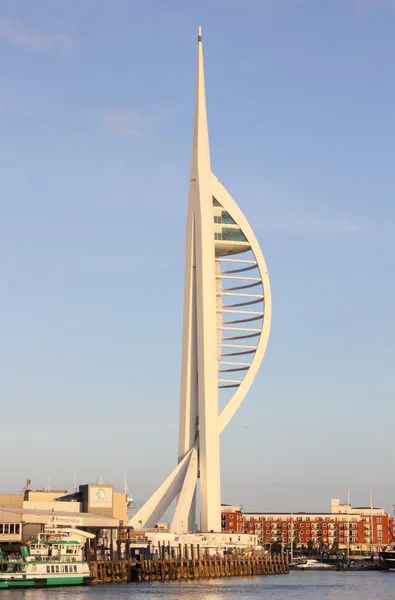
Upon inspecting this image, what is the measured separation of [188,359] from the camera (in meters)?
83.6

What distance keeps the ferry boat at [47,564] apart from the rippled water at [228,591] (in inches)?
27.6

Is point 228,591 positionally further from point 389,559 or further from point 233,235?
point 389,559

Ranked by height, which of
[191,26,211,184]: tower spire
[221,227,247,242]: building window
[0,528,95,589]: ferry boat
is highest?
[191,26,211,184]: tower spire

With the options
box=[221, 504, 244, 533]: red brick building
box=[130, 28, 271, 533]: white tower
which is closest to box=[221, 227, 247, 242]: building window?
box=[130, 28, 271, 533]: white tower

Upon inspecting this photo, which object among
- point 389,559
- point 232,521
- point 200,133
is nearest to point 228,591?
point 200,133

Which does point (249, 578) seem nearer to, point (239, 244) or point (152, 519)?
point (152, 519)

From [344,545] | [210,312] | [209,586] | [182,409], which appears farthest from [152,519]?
[344,545]

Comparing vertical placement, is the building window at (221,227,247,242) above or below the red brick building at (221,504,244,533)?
above

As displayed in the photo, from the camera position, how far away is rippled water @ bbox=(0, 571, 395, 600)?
53.4 metres

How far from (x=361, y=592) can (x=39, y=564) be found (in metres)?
20.6

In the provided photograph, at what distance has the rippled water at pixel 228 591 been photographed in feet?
175

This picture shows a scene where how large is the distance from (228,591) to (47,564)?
9.39 m

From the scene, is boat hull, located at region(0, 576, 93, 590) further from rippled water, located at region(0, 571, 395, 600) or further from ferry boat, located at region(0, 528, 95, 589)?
rippled water, located at region(0, 571, 395, 600)

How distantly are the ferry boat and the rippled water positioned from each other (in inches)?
27.6
